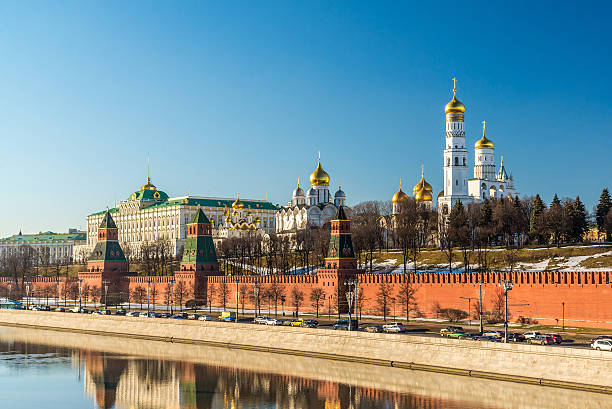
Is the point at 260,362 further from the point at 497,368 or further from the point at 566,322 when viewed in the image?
the point at 566,322

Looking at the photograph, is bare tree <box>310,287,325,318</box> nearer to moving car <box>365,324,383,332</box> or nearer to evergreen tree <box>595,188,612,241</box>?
moving car <box>365,324,383,332</box>

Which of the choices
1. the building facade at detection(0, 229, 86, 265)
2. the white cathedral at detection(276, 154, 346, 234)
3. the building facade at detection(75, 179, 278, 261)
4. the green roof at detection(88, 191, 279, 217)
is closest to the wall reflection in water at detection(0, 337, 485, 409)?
the white cathedral at detection(276, 154, 346, 234)

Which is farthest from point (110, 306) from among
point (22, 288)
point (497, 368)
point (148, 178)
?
point (148, 178)

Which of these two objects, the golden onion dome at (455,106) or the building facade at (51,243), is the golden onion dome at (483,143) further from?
the building facade at (51,243)

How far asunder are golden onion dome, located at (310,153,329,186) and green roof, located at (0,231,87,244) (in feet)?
189

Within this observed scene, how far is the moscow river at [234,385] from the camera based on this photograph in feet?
112

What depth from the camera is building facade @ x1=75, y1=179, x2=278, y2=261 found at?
428 feet

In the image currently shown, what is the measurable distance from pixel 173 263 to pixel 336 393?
69434 millimetres

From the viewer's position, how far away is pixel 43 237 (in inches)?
6216

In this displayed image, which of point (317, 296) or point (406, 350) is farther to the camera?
point (317, 296)

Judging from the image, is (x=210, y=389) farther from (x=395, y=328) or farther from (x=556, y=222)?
(x=556, y=222)

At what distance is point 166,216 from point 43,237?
35.1 meters

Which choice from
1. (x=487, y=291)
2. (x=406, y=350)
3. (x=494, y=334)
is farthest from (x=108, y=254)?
(x=494, y=334)

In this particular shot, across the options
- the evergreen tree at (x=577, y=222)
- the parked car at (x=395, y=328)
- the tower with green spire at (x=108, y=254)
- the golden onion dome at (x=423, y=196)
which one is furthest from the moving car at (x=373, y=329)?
the golden onion dome at (x=423, y=196)
